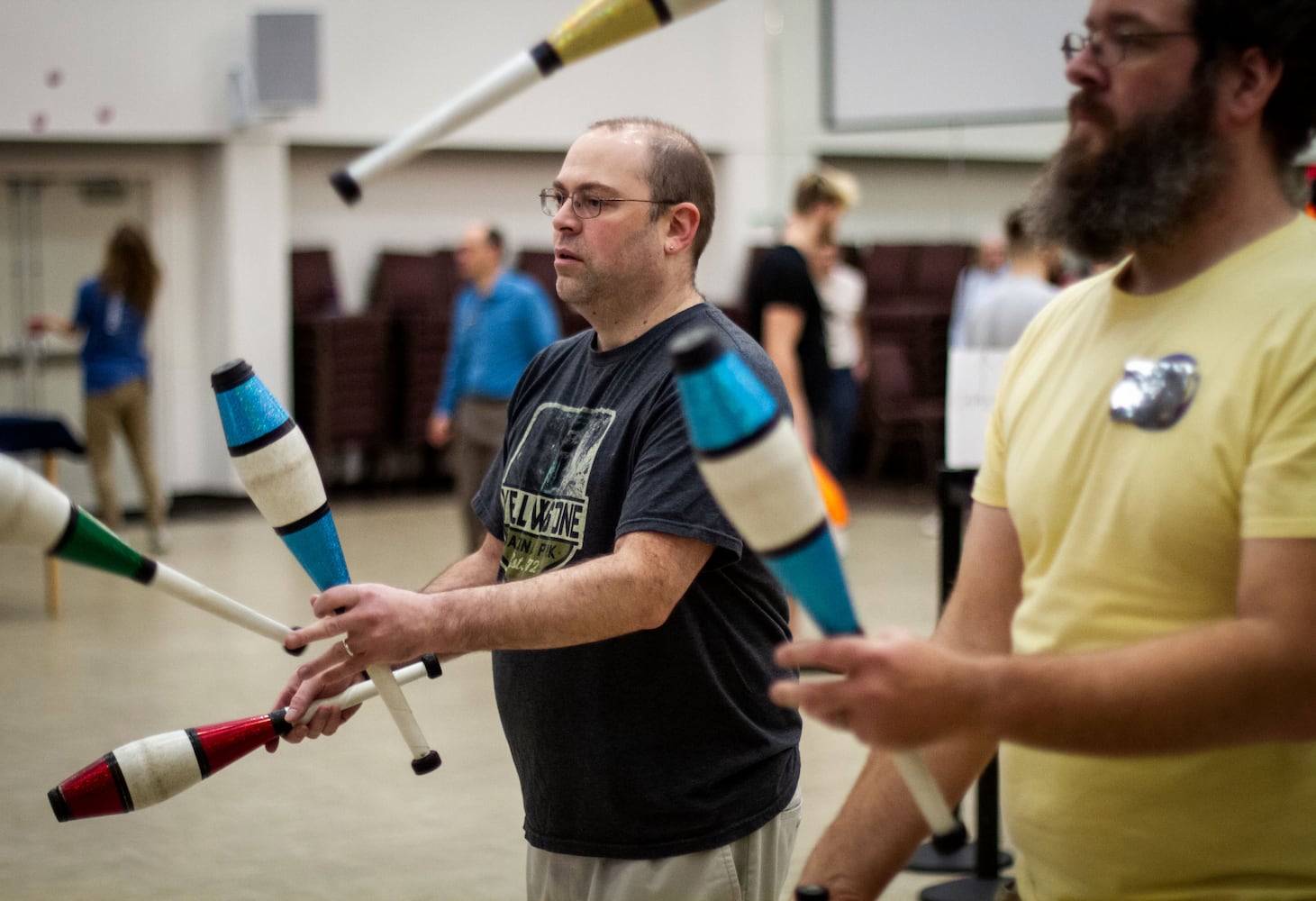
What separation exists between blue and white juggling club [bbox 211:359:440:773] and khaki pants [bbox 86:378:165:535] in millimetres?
7067

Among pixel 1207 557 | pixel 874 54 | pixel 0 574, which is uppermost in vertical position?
pixel 874 54

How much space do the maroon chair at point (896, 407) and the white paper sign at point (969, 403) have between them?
6980 millimetres

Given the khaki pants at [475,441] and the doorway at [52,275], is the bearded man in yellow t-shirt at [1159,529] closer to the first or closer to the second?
the khaki pants at [475,441]

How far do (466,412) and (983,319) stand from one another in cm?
258

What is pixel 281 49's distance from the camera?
10.4 m

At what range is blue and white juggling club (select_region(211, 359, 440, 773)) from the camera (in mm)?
1897

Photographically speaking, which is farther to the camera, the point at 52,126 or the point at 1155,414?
the point at 52,126

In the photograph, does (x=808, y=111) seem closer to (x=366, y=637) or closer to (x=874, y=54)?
(x=874, y=54)

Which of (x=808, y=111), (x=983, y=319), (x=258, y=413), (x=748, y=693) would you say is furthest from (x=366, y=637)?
(x=808, y=111)

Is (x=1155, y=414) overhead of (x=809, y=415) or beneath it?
overhead

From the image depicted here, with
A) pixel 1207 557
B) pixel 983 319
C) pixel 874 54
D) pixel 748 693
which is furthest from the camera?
pixel 874 54

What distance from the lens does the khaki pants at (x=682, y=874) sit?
205cm

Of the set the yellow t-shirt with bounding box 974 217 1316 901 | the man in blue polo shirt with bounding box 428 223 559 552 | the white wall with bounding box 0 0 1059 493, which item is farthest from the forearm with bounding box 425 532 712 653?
the white wall with bounding box 0 0 1059 493

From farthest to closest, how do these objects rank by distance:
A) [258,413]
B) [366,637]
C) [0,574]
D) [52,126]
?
1. [52,126]
2. [0,574]
3. [258,413]
4. [366,637]
